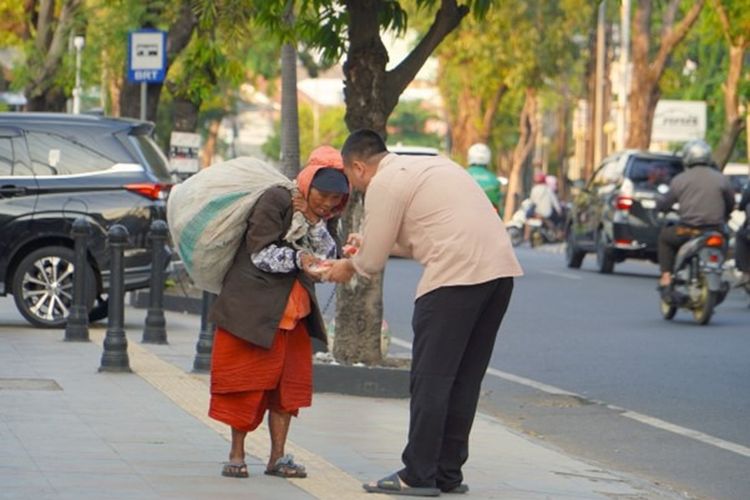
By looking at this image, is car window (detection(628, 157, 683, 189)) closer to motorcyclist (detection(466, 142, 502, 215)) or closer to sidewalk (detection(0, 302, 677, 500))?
motorcyclist (detection(466, 142, 502, 215))

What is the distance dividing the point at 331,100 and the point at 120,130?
432 feet

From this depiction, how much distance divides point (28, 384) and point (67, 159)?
508cm

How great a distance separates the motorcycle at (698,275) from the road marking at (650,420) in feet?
16.5

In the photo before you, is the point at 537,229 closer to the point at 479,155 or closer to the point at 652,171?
the point at 652,171

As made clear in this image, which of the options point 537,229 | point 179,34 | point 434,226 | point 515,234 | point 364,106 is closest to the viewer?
point 434,226

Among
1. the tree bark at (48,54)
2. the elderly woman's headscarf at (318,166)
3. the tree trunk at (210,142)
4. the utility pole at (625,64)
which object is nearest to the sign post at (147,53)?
the tree bark at (48,54)

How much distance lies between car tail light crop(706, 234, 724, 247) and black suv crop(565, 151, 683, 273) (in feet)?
24.6

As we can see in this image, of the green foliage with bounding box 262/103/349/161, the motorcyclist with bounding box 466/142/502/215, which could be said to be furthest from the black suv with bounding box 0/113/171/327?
the green foliage with bounding box 262/103/349/161

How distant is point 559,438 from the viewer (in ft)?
40.3

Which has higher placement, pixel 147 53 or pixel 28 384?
pixel 147 53

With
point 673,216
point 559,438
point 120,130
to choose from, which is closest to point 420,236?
point 559,438

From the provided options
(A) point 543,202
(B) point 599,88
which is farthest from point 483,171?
(B) point 599,88

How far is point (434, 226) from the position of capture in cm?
902

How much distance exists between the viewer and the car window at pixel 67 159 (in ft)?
57.7
